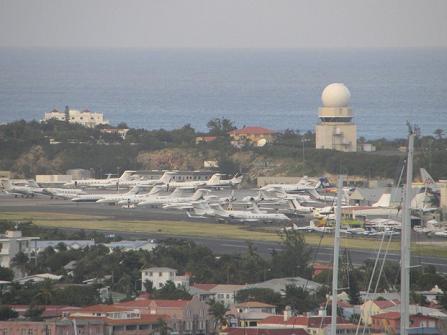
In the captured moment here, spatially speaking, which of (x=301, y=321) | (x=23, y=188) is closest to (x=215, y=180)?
(x=23, y=188)

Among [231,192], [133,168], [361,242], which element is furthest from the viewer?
[133,168]

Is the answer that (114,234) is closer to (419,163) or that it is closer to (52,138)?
(419,163)

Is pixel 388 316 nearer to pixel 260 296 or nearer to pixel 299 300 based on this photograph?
pixel 299 300

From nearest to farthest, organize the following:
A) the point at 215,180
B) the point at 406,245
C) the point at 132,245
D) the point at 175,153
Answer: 1. the point at 406,245
2. the point at 132,245
3. the point at 215,180
4. the point at 175,153

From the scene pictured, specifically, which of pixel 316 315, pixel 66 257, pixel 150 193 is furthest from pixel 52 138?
pixel 316 315

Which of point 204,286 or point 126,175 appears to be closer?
point 204,286

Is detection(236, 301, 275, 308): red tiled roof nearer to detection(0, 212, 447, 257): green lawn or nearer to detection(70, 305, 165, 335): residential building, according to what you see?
detection(70, 305, 165, 335): residential building
